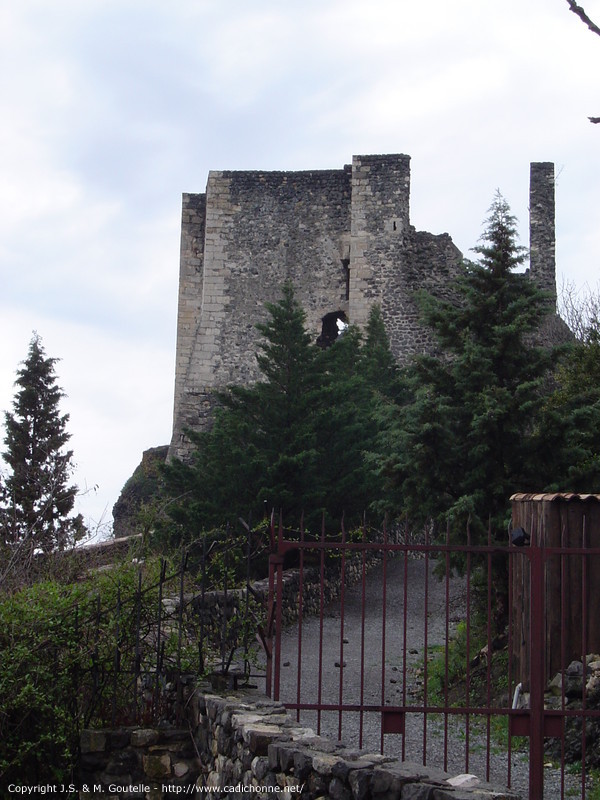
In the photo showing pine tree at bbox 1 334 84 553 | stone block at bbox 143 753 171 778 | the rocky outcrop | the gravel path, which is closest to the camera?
stone block at bbox 143 753 171 778

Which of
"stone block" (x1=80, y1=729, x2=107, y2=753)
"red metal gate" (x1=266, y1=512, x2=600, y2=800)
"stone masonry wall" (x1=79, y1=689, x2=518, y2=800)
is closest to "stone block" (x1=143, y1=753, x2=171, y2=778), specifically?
"stone masonry wall" (x1=79, y1=689, x2=518, y2=800)

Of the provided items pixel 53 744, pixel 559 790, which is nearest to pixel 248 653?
pixel 53 744

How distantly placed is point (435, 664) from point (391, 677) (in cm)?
51

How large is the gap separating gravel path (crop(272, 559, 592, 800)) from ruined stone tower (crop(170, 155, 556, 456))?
32.6 ft

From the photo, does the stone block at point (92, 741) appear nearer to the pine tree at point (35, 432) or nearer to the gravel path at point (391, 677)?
the gravel path at point (391, 677)

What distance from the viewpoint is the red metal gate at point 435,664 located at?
6.17 m

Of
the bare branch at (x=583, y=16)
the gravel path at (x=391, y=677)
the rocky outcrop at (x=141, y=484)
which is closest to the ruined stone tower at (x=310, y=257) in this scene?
the rocky outcrop at (x=141, y=484)

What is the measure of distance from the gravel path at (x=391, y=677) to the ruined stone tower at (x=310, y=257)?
32.6ft

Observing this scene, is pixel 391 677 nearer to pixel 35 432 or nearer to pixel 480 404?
pixel 480 404

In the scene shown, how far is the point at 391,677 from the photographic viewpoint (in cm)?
1134

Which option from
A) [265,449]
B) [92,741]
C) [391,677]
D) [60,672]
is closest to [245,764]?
[92,741]

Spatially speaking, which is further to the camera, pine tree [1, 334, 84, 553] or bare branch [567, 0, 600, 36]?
pine tree [1, 334, 84, 553]

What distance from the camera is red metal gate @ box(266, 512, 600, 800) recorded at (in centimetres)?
617

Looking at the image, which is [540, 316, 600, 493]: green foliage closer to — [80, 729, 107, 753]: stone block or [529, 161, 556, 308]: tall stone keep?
[80, 729, 107, 753]: stone block
